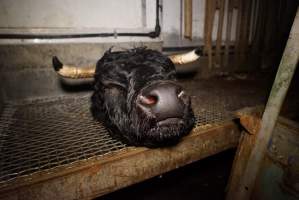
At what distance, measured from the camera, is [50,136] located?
211cm

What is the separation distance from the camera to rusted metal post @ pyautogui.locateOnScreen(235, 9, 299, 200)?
147 cm

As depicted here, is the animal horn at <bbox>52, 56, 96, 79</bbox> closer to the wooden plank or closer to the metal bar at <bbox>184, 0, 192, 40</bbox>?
the wooden plank

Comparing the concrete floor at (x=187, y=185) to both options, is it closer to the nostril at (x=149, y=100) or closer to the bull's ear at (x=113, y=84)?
the bull's ear at (x=113, y=84)

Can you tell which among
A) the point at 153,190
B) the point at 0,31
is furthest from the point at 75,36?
the point at 153,190

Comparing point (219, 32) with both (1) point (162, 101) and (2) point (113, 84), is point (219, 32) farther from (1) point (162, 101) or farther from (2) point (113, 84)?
(1) point (162, 101)

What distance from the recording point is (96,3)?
3496mm

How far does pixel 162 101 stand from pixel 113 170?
0.71 metres

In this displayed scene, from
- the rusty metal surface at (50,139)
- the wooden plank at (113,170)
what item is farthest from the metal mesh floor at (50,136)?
the wooden plank at (113,170)

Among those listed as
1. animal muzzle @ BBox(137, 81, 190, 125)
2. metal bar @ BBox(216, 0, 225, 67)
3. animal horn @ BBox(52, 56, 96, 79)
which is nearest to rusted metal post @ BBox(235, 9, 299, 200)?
animal muzzle @ BBox(137, 81, 190, 125)

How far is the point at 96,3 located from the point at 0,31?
4.82ft

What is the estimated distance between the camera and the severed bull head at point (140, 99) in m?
1.53

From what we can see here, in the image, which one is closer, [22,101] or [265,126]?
[265,126]

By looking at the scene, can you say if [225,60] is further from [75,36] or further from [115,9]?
[75,36]

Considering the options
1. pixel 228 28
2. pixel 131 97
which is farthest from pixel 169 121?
pixel 228 28
